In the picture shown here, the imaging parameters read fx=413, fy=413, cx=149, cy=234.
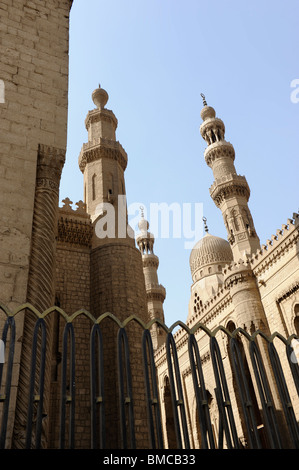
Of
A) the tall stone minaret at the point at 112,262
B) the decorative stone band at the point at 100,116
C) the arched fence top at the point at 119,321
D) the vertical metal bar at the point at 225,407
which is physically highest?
the decorative stone band at the point at 100,116

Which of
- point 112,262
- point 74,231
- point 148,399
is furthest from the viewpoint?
point 74,231

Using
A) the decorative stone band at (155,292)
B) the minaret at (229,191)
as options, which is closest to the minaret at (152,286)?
the decorative stone band at (155,292)

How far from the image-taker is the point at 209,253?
91.4 feet

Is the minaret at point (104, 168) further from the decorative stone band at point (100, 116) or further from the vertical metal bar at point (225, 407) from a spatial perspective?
the vertical metal bar at point (225, 407)

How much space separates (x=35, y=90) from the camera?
5633mm

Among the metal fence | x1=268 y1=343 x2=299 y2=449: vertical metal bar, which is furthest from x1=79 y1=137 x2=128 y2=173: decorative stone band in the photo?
x1=268 y1=343 x2=299 y2=449: vertical metal bar

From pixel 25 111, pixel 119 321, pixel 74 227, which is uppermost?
pixel 74 227

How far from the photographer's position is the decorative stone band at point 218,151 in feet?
73.8

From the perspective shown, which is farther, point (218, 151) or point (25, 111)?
point (218, 151)

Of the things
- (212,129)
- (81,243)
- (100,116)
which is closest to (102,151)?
(100,116)

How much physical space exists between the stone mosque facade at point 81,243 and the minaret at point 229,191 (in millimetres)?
67

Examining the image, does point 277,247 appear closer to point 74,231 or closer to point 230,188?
point 74,231

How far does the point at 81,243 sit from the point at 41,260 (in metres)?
6.90
